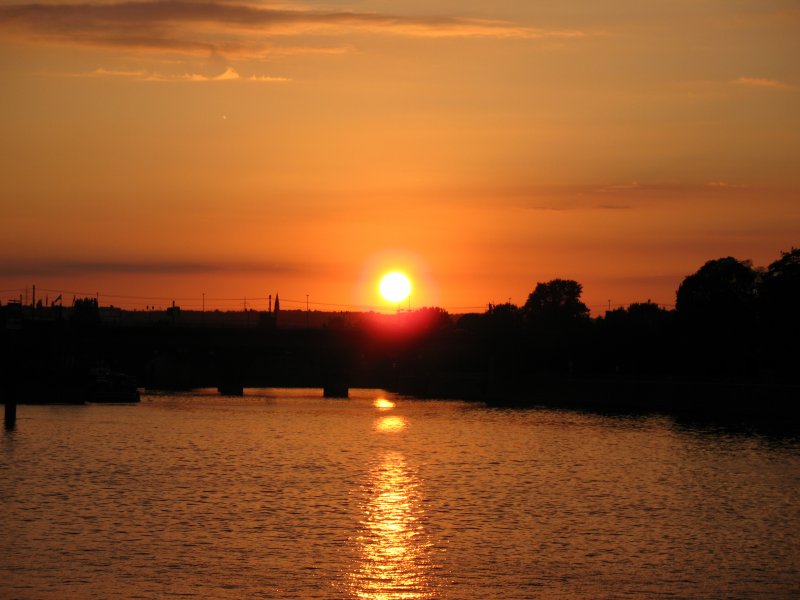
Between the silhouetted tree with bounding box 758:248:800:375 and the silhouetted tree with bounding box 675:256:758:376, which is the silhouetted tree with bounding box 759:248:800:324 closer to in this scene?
the silhouetted tree with bounding box 758:248:800:375

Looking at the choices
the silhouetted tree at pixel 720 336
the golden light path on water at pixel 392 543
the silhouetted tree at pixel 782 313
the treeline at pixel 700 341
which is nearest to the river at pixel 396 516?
the golden light path on water at pixel 392 543

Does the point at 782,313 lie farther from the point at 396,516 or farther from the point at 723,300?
the point at 396,516

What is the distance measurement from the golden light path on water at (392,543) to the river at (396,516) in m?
0.14

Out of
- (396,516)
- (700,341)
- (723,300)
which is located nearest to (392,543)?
(396,516)

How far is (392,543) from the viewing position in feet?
156

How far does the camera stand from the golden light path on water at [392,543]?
38.5 meters

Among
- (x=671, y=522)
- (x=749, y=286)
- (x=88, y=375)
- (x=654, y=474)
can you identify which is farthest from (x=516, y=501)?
(x=749, y=286)

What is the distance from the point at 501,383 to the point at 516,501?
440ft

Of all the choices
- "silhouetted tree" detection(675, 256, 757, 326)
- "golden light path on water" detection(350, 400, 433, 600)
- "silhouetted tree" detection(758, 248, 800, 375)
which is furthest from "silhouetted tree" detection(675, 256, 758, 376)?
"golden light path on water" detection(350, 400, 433, 600)

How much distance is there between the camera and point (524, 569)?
42.3m

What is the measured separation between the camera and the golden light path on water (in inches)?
1516

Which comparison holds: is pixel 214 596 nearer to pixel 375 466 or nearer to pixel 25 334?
pixel 375 466

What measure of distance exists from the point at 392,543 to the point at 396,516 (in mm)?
8229

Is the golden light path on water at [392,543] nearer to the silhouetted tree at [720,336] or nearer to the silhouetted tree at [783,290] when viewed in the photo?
the silhouetted tree at [783,290]
